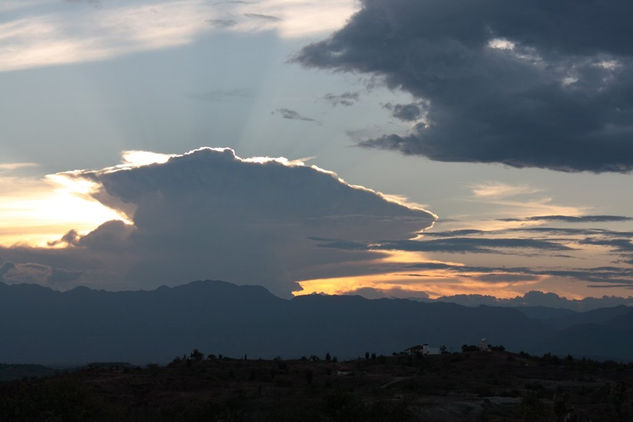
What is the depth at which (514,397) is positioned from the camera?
222 feet

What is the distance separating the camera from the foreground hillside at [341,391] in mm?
56750

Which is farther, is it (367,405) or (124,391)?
(124,391)

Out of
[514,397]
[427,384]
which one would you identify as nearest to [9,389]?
[427,384]

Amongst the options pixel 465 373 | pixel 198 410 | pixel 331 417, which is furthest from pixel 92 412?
pixel 465 373

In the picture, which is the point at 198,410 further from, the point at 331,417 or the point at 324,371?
the point at 324,371

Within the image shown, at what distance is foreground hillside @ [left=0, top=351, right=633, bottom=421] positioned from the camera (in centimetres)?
5675

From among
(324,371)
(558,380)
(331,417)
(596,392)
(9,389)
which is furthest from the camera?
(324,371)

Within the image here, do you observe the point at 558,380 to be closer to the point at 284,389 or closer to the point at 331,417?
the point at 284,389

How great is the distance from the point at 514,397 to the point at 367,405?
15.4 meters

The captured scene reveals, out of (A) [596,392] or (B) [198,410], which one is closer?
(B) [198,410]

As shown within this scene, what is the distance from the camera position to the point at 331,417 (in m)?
55.4

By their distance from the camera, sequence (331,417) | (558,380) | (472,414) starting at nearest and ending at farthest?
(331,417) → (472,414) → (558,380)

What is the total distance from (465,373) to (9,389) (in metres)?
42.9

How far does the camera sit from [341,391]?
57.4m
